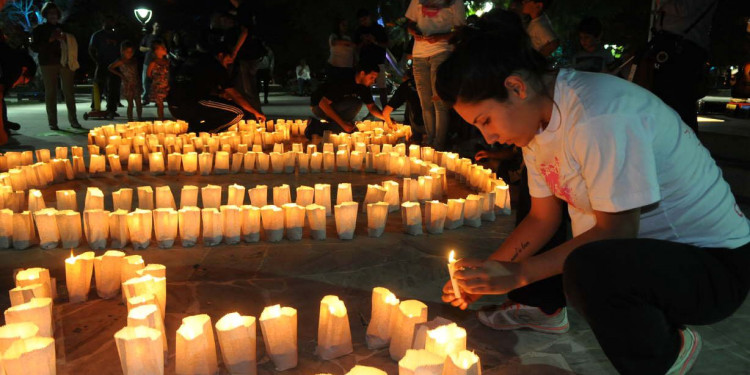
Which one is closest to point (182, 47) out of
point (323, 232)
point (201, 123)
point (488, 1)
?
point (201, 123)

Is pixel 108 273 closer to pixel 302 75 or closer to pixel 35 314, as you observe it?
pixel 35 314

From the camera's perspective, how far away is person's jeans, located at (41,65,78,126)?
8.09 meters

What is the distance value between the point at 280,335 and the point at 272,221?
4.59 ft

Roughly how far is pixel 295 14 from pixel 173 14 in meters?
9.69

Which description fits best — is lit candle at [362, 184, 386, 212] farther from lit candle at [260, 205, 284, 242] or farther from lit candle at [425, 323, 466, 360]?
lit candle at [425, 323, 466, 360]

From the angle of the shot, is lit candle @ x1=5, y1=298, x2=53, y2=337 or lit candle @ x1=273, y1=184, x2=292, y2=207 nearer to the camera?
lit candle @ x1=5, y1=298, x2=53, y2=337

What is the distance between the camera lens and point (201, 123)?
730 cm

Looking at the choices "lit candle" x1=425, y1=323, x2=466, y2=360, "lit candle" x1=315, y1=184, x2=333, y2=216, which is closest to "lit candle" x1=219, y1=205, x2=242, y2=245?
"lit candle" x1=315, y1=184, x2=333, y2=216

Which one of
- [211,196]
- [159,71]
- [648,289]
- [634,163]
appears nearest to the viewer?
[634,163]

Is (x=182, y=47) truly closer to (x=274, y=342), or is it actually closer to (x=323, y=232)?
(x=323, y=232)

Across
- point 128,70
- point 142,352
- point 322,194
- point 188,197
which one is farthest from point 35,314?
point 128,70

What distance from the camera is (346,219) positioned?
134 inches

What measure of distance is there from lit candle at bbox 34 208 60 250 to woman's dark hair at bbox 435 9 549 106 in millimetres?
2389

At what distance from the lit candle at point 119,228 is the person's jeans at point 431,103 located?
11.5ft
